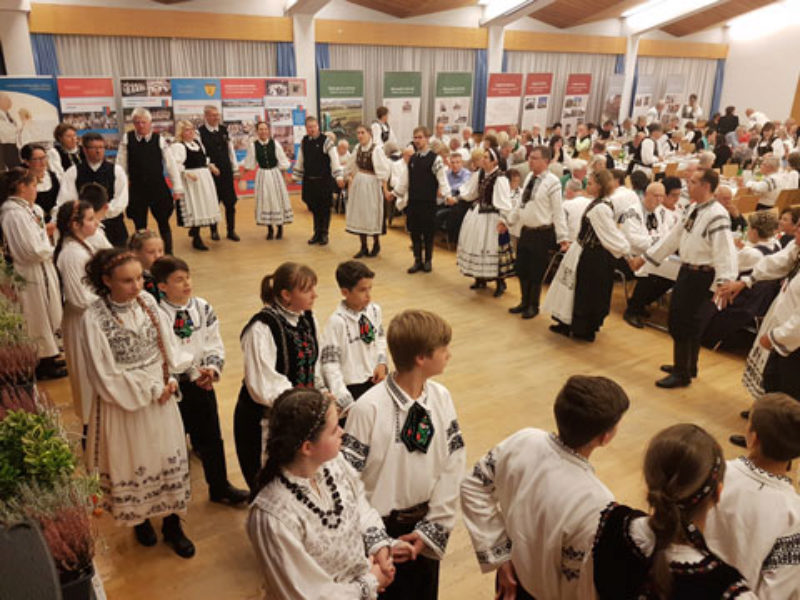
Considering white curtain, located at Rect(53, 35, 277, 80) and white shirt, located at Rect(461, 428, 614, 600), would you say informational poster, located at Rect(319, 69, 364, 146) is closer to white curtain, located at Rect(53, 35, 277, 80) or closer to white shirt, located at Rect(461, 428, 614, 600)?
white curtain, located at Rect(53, 35, 277, 80)

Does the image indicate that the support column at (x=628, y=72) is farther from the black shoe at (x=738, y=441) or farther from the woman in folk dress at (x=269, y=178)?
the black shoe at (x=738, y=441)

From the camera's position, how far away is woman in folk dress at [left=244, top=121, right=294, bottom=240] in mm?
7383

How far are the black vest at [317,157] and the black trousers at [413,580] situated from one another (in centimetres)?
595

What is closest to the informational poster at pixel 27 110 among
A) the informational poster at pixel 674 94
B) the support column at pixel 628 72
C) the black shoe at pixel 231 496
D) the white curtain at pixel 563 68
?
the black shoe at pixel 231 496

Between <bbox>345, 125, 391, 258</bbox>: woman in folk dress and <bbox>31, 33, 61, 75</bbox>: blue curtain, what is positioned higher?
<bbox>31, 33, 61, 75</bbox>: blue curtain

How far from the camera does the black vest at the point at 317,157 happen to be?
733 centimetres

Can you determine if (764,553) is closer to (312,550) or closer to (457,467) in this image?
(457,467)

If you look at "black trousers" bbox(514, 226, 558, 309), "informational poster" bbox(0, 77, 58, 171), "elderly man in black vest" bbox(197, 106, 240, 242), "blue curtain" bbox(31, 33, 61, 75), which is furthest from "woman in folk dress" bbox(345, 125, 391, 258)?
"blue curtain" bbox(31, 33, 61, 75)

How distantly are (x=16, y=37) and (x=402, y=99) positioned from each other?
6641mm

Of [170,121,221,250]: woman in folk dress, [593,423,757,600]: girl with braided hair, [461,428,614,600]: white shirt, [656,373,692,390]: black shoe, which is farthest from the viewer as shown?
[170,121,221,250]: woman in folk dress

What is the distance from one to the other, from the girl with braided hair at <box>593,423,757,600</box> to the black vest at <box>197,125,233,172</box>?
6777 mm

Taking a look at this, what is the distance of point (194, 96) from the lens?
948 cm

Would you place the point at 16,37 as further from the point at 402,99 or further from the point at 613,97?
the point at 613,97

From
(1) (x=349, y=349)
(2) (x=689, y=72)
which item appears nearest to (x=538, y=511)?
(1) (x=349, y=349)
